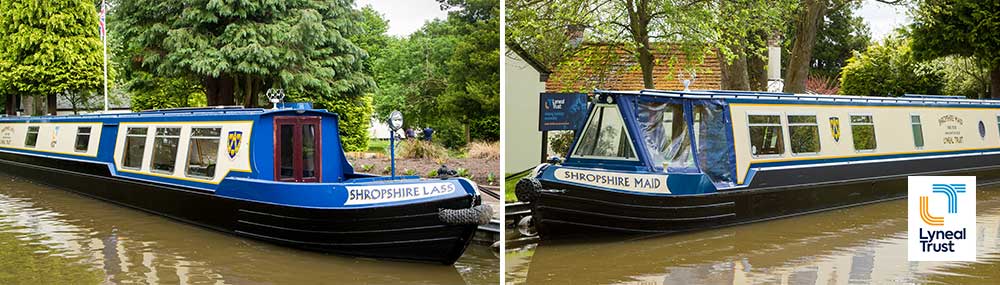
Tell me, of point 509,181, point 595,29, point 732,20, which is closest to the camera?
point 509,181

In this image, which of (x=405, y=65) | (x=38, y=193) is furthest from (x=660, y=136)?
(x=38, y=193)

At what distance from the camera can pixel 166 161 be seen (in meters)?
7.77

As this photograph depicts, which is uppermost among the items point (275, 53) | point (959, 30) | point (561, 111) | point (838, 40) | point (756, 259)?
point (838, 40)

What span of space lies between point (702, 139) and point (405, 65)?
2.71 meters

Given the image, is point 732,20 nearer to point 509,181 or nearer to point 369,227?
point 509,181

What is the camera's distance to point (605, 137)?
7441 mm

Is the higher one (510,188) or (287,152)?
(287,152)

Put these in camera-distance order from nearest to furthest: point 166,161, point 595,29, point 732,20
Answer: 1. point 166,161
2. point 595,29
3. point 732,20

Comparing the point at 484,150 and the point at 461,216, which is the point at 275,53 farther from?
the point at 461,216

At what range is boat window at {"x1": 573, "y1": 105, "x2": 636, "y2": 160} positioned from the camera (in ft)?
24.0

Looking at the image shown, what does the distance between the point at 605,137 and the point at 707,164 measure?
845mm

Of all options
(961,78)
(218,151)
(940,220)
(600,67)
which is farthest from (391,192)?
(961,78)

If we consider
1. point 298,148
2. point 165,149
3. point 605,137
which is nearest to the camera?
point 298,148

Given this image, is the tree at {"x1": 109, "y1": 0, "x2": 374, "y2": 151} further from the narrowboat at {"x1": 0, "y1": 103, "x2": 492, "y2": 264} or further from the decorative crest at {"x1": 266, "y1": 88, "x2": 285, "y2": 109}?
the narrowboat at {"x1": 0, "y1": 103, "x2": 492, "y2": 264}
